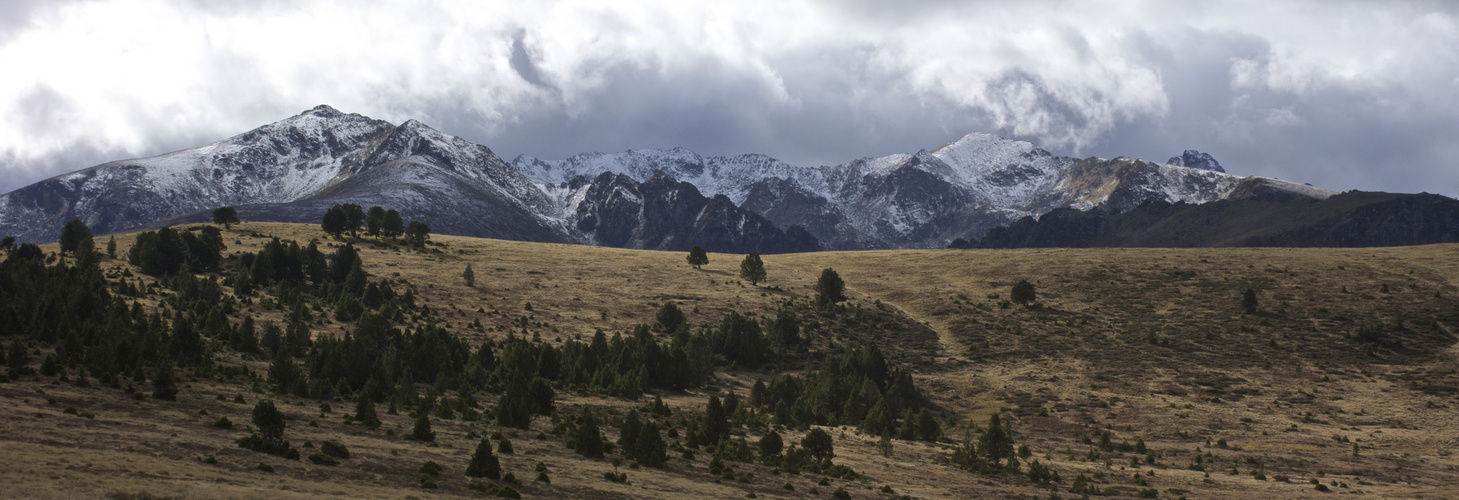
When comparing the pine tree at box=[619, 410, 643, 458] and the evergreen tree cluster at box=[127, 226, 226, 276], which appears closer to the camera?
the pine tree at box=[619, 410, 643, 458]

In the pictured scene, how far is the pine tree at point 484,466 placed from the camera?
1622 inches

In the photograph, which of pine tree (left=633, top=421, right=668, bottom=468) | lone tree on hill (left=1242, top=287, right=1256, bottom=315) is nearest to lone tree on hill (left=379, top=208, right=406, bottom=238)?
pine tree (left=633, top=421, right=668, bottom=468)

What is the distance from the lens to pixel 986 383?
90812 millimetres

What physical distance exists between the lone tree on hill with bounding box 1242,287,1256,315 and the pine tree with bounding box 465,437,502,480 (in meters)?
98.7

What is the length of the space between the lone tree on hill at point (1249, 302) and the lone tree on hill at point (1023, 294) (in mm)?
24205

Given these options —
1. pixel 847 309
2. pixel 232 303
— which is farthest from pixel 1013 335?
pixel 232 303

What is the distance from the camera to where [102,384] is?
52.0m

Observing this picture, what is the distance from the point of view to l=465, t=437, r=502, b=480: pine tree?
41188 mm

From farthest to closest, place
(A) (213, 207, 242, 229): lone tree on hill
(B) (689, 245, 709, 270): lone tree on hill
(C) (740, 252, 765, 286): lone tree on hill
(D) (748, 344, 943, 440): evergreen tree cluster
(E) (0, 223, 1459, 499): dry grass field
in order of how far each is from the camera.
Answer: (A) (213, 207, 242, 229): lone tree on hill → (B) (689, 245, 709, 270): lone tree on hill → (C) (740, 252, 765, 286): lone tree on hill → (D) (748, 344, 943, 440): evergreen tree cluster → (E) (0, 223, 1459, 499): dry grass field

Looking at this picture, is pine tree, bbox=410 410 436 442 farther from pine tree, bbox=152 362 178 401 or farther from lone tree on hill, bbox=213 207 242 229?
lone tree on hill, bbox=213 207 242 229

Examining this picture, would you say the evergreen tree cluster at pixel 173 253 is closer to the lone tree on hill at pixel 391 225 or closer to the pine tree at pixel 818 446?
the lone tree on hill at pixel 391 225

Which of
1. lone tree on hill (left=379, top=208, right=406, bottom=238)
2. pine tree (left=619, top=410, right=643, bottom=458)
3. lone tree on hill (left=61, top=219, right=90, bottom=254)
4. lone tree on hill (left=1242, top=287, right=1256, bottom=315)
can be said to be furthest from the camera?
lone tree on hill (left=379, top=208, right=406, bottom=238)

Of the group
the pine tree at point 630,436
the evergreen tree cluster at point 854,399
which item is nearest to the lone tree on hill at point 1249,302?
the evergreen tree cluster at point 854,399

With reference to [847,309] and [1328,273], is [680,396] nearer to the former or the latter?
[847,309]
